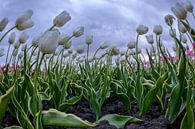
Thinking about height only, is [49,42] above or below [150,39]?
below

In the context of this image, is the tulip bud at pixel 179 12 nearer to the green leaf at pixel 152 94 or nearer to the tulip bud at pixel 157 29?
the green leaf at pixel 152 94

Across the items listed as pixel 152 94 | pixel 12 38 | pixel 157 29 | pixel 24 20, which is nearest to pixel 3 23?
pixel 24 20

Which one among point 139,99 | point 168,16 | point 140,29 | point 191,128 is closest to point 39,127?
point 191,128

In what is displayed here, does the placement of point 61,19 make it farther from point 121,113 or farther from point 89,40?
point 89,40

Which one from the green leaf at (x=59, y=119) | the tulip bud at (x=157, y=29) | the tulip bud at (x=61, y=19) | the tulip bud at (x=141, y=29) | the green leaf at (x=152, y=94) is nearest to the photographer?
the green leaf at (x=59, y=119)

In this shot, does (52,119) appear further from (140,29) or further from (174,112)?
(140,29)

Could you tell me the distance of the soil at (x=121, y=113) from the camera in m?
2.12

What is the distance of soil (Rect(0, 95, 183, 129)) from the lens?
2.12 meters

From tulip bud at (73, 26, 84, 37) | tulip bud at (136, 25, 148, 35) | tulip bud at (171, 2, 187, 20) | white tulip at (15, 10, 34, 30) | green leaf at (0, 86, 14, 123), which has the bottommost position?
green leaf at (0, 86, 14, 123)

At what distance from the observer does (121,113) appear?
2.73 meters

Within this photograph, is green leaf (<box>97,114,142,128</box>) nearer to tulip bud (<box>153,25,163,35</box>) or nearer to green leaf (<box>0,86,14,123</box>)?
green leaf (<box>0,86,14,123</box>)

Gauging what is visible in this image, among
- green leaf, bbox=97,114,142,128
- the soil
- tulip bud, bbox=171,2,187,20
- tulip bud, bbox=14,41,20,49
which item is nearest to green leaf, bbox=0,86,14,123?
the soil

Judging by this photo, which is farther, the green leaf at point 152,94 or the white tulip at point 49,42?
the green leaf at point 152,94

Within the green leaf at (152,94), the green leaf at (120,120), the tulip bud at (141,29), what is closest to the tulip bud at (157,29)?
the tulip bud at (141,29)
